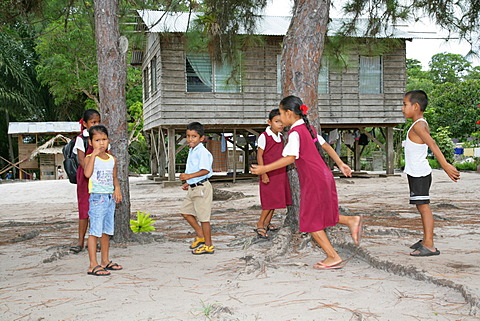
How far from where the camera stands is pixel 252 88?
14.8m

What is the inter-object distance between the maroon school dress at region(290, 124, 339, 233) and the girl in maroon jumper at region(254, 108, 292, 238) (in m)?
Result: 1.23

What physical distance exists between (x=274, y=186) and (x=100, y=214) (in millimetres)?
2046

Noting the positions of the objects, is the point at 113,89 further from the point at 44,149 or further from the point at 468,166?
the point at 468,166

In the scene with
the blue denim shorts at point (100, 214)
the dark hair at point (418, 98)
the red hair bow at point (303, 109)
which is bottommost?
the blue denim shorts at point (100, 214)

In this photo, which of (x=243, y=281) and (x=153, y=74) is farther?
(x=153, y=74)

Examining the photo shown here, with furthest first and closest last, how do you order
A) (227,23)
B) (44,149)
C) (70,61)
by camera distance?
(70,61) < (44,149) < (227,23)

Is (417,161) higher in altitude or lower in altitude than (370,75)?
lower

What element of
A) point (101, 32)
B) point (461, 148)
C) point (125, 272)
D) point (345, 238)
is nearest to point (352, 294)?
point (345, 238)

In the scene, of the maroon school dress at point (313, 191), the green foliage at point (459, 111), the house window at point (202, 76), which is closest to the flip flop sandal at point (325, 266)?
the maroon school dress at point (313, 191)

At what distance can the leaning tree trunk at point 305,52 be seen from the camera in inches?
184

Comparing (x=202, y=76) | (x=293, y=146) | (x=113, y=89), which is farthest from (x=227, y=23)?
(x=202, y=76)

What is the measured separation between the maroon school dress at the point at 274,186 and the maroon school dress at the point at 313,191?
1308 millimetres

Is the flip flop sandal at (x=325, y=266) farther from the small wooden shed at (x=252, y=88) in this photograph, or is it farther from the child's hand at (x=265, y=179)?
the small wooden shed at (x=252, y=88)

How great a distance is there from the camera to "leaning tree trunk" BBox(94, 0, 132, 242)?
4676mm
